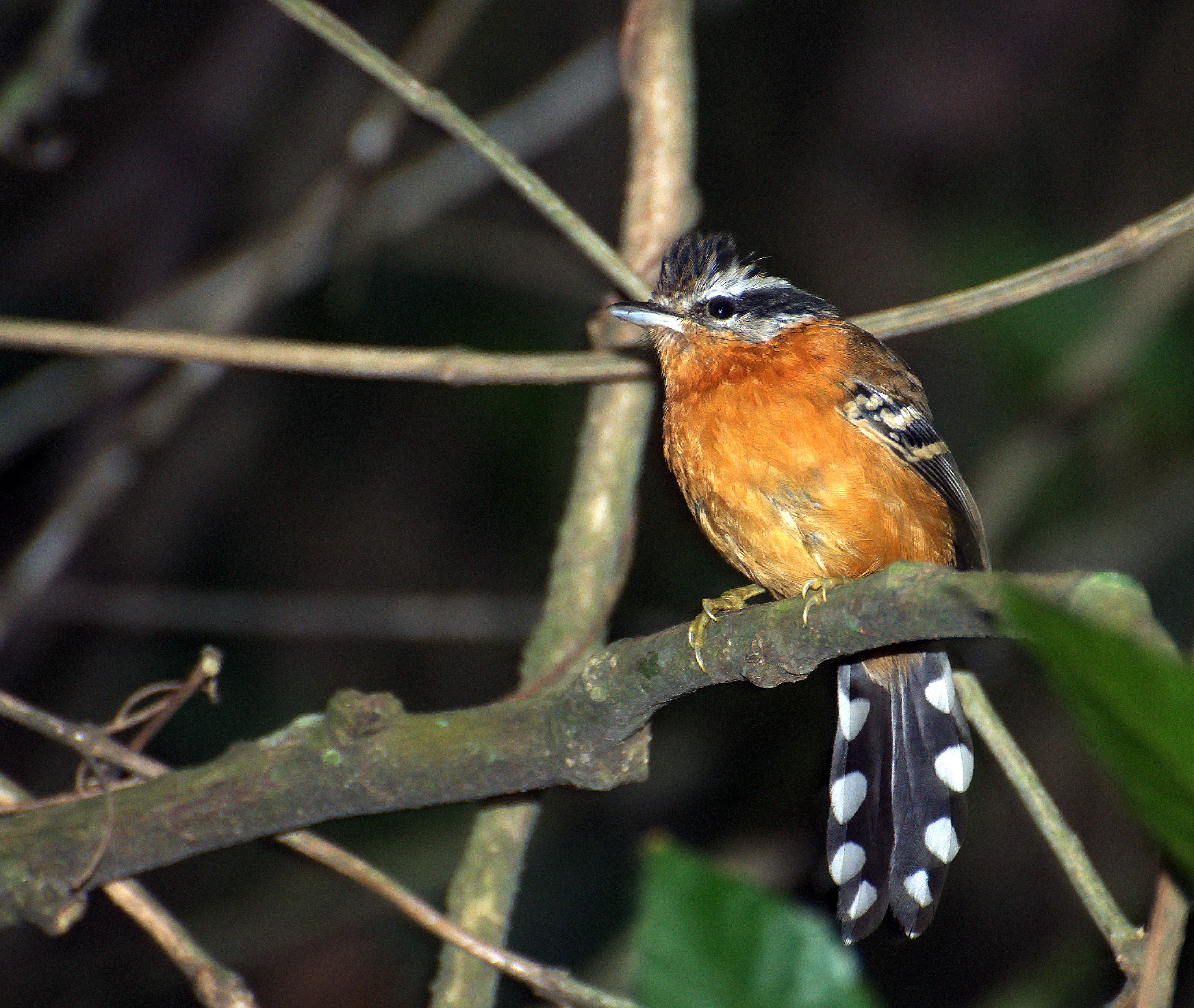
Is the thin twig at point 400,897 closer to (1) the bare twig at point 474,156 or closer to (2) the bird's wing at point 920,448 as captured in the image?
(2) the bird's wing at point 920,448

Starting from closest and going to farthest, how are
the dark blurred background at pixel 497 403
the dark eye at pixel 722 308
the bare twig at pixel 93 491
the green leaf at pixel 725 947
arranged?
the green leaf at pixel 725 947, the dark eye at pixel 722 308, the bare twig at pixel 93 491, the dark blurred background at pixel 497 403

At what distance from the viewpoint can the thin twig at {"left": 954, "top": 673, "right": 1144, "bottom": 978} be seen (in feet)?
7.22

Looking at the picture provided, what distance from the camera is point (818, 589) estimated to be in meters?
2.69

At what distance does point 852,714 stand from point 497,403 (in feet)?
11.0

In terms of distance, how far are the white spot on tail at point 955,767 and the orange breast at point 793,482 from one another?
493mm

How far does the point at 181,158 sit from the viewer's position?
541 cm

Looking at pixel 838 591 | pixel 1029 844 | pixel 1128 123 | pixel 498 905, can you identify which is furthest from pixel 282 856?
pixel 1128 123

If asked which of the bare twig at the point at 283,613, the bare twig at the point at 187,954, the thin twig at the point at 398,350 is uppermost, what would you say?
the bare twig at the point at 283,613

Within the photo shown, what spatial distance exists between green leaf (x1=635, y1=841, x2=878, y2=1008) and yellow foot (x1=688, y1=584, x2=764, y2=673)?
29.7 inches

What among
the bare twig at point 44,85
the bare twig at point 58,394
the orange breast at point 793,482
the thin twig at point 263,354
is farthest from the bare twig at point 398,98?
the thin twig at point 263,354

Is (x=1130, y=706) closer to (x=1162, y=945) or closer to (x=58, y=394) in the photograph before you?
(x=1162, y=945)

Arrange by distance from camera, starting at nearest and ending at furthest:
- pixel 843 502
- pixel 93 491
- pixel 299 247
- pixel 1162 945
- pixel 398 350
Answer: pixel 1162 945
pixel 398 350
pixel 843 502
pixel 93 491
pixel 299 247

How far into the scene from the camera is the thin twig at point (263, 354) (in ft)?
8.64

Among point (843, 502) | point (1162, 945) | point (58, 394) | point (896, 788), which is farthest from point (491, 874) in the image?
point (58, 394)
